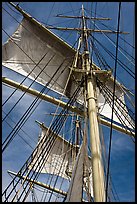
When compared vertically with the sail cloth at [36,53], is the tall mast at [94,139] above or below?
below

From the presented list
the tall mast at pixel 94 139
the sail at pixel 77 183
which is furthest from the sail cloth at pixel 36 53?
the sail at pixel 77 183

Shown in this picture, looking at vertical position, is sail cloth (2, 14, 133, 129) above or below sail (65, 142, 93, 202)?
above

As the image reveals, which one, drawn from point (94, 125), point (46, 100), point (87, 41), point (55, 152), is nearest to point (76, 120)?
point (55, 152)

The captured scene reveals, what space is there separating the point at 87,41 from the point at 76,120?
27.2 feet

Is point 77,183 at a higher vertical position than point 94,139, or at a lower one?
lower

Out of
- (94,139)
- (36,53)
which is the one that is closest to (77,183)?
(94,139)

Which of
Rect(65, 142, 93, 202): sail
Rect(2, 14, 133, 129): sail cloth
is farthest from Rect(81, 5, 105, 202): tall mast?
Rect(2, 14, 133, 129): sail cloth

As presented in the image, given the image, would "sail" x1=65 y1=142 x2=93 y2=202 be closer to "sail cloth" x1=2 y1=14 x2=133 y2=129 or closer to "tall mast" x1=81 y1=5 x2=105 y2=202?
"tall mast" x1=81 y1=5 x2=105 y2=202

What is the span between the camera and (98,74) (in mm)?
6492

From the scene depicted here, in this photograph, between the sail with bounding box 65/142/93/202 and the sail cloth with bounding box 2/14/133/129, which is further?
the sail cloth with bounding box 2/14/133/129

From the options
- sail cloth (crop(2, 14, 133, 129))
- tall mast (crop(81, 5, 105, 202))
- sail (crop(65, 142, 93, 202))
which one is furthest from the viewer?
sail cloth (crop(2, 14, 133, 129))

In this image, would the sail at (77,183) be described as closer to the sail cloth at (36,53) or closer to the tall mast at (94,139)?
the tall mast at (94,139)

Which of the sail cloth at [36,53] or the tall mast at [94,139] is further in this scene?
the sail cloth at [36,53]

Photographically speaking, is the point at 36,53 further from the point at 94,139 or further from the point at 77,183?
the point at 77,183
